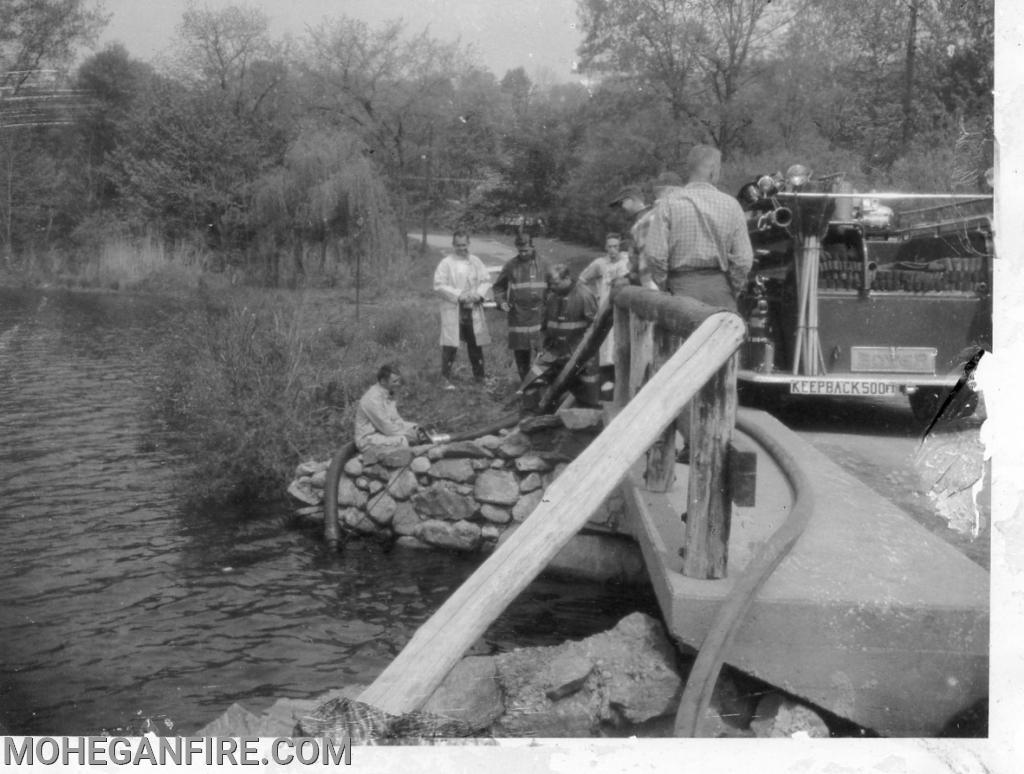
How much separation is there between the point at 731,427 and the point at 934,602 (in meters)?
0.90

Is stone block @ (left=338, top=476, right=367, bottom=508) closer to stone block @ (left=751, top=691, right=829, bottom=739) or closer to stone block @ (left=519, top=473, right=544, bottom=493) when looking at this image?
stone block @ (left=519, top=473, right=544, bottom=493)

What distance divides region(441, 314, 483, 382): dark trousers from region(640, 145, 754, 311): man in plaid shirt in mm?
5240

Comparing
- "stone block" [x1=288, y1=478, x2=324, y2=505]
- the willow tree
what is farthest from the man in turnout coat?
the willow tree

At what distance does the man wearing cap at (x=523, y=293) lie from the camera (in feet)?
34.0

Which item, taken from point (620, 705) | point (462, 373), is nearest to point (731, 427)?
point (620, 705)

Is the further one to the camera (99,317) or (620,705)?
(99,317)

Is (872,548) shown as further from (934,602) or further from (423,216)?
(423,216)

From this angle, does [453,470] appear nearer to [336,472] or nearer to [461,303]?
[336,472]

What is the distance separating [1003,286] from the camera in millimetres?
3629

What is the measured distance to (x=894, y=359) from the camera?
8133mm

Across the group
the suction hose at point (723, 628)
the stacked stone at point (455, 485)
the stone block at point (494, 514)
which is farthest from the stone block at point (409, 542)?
the suction hose at point (723, 628)

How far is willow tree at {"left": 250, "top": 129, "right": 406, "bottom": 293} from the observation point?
52.6 feet

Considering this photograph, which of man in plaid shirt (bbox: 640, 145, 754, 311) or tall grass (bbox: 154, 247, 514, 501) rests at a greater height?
man in plaid shirt (bbox: 640, 145, 754, 311)

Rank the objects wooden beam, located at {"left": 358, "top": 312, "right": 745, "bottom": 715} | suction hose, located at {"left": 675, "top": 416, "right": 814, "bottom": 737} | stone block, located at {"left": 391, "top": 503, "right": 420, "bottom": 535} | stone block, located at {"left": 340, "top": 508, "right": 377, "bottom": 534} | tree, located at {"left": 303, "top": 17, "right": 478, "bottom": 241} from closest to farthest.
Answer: wooden beam, located at {"left": 358, "top": 312, "right": 745, "bottom": 715}
suction hose, located at {"left": 675, "top": 416, "right": 814, "bottom": 737}
tree, located at {"left": 303, "top": 17, "right": 478, "bottom": 241}
stone block, located at {"left": 391, "top": 503, "right": 420, "bottom": 535}
stone block, located at {"left": 340, "top": 508, "right": 377, "bottom": 534}
